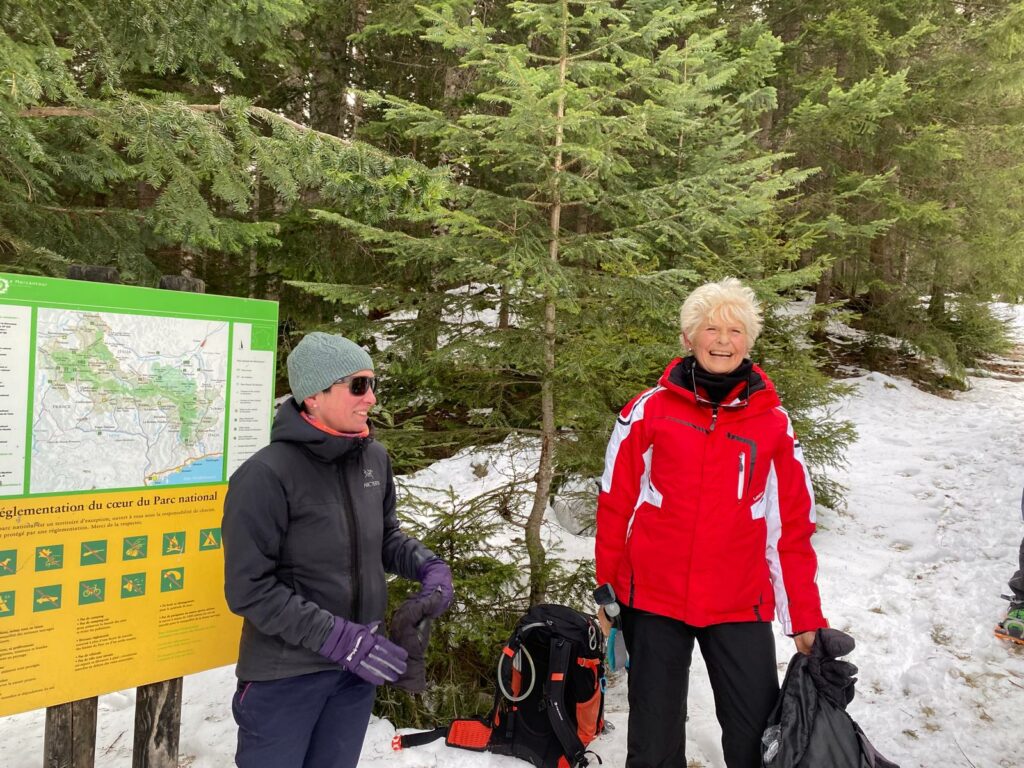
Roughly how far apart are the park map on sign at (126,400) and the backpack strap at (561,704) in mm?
2038

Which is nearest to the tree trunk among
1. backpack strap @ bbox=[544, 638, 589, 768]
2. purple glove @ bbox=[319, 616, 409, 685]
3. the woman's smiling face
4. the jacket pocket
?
backpack strap @ bbox=[544, 638, 589, 768]

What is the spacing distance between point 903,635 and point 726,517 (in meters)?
3.57

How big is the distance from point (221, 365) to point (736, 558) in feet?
8.05

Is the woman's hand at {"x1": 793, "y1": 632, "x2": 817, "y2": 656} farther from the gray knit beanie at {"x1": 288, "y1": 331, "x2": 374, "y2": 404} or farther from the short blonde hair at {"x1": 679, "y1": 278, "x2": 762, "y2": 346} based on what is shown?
the gray knit beanie at {"x1": 288, "y1": 331, "x2": 374, "y2": 404}

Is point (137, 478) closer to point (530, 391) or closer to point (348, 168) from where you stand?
point (348, 168)

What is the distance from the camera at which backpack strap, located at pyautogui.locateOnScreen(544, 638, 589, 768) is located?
3207 mm

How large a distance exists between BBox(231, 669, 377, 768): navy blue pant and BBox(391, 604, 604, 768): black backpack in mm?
1261

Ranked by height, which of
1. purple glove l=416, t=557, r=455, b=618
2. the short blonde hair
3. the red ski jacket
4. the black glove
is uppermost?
the short blonde hair

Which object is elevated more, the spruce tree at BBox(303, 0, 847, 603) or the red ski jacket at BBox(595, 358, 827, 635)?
the spruce tree at BBox(303, 0, 847, 603)

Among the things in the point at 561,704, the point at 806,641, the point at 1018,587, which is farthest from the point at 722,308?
the point at 1018,587

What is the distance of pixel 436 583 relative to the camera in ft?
7.90

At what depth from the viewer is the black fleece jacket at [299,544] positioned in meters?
1.95

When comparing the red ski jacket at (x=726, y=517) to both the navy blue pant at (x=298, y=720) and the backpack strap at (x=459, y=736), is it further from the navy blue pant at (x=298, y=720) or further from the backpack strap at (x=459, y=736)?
the backpack strap at (x=459, y=736)

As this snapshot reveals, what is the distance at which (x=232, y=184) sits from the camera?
319cm
